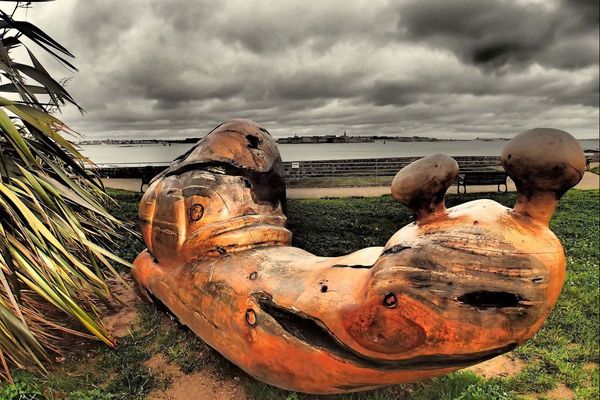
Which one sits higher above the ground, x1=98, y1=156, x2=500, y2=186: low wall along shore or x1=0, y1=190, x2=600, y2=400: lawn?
x1=98, y1=156, x2=500, y2=186: low wall along shore

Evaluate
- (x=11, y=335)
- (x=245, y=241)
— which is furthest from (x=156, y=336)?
(x=245, y=241)

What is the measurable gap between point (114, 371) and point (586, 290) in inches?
195

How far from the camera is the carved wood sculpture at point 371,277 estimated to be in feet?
4.83

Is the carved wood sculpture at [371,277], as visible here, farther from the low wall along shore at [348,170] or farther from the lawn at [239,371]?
the low wall along shore at [348,170]

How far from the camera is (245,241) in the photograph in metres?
2.58

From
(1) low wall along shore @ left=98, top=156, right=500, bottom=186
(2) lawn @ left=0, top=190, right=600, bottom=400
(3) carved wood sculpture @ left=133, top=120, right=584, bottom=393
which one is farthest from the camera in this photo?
(1) low wall along shore @ left=98, top=156, right=500, bottom=186

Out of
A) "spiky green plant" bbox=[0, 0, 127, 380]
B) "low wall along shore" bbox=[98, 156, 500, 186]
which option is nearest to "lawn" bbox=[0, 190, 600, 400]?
"spiky green plant" bbox=[0, 0, 127, 380]

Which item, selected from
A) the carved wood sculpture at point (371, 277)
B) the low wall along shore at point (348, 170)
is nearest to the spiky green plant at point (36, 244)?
the carved wood sculpture at point (371, 277)

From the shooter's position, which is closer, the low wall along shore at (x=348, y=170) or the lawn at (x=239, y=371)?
the lawn at (x=239, y=371)

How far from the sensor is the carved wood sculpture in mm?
1472

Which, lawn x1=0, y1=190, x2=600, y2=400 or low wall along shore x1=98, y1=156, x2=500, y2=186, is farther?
low wall along shore x1=98, y1=156, x2=500, y2=186

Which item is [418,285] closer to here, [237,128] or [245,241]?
→ [245,241]

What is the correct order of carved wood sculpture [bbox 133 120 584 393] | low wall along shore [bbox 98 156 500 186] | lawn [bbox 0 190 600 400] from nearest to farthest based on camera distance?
1. carved wood sculpture [bbox 133 120 584 393]
2. lawn [bbox 0 190 600 400]
3. low wall along shore [bbox 98 156 500 186]

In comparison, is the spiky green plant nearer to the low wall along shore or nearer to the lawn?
the lawn
